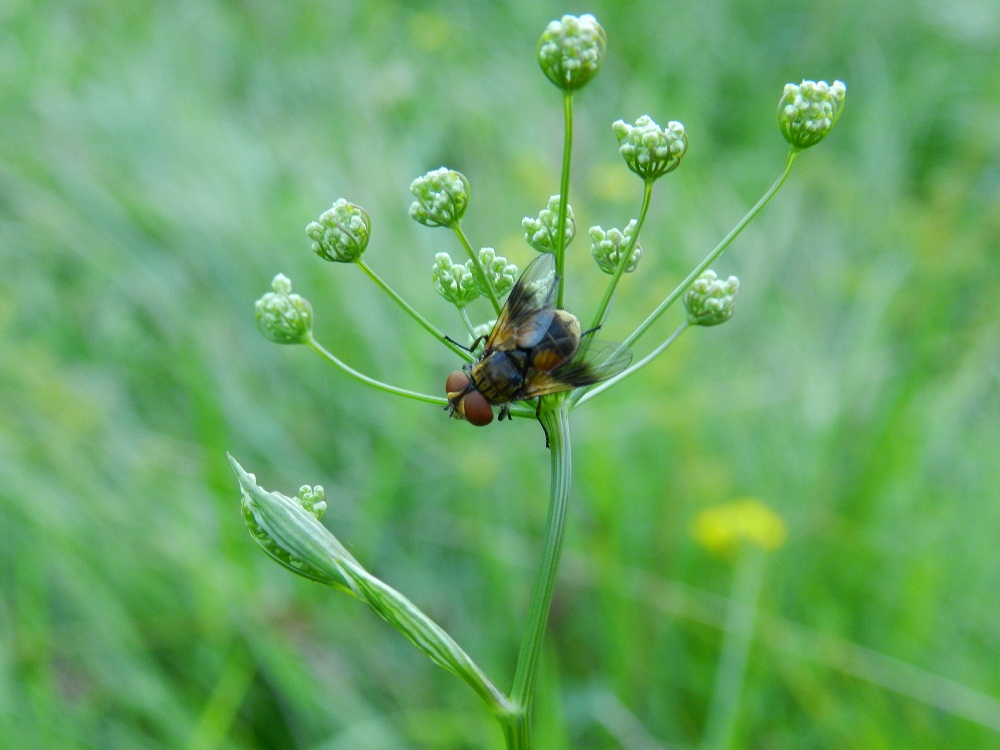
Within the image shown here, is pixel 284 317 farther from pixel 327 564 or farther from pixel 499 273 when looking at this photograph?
pixel 327 564

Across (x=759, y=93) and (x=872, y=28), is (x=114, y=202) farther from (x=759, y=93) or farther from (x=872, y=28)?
(x=872, y=28)

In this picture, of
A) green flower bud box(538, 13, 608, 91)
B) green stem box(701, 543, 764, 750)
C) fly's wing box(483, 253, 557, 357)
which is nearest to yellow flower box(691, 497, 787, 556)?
green stem box(701, 543, 764, 750)

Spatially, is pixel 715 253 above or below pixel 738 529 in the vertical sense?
above

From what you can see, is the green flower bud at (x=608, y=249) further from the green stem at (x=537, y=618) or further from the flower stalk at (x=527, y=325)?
the green stem at (x=537, y=618)

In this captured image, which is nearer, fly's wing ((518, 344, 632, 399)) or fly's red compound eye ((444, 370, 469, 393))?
fly's wing ((518, 344, 632, 399))

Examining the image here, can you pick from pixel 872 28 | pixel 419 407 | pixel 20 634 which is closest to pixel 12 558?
pixel 20 634

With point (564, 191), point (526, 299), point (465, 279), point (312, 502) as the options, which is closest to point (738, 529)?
point (526, 299)

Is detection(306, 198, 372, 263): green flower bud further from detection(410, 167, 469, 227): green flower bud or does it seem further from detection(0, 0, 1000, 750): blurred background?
detection(0, 0, 1000, 750): blurred background
